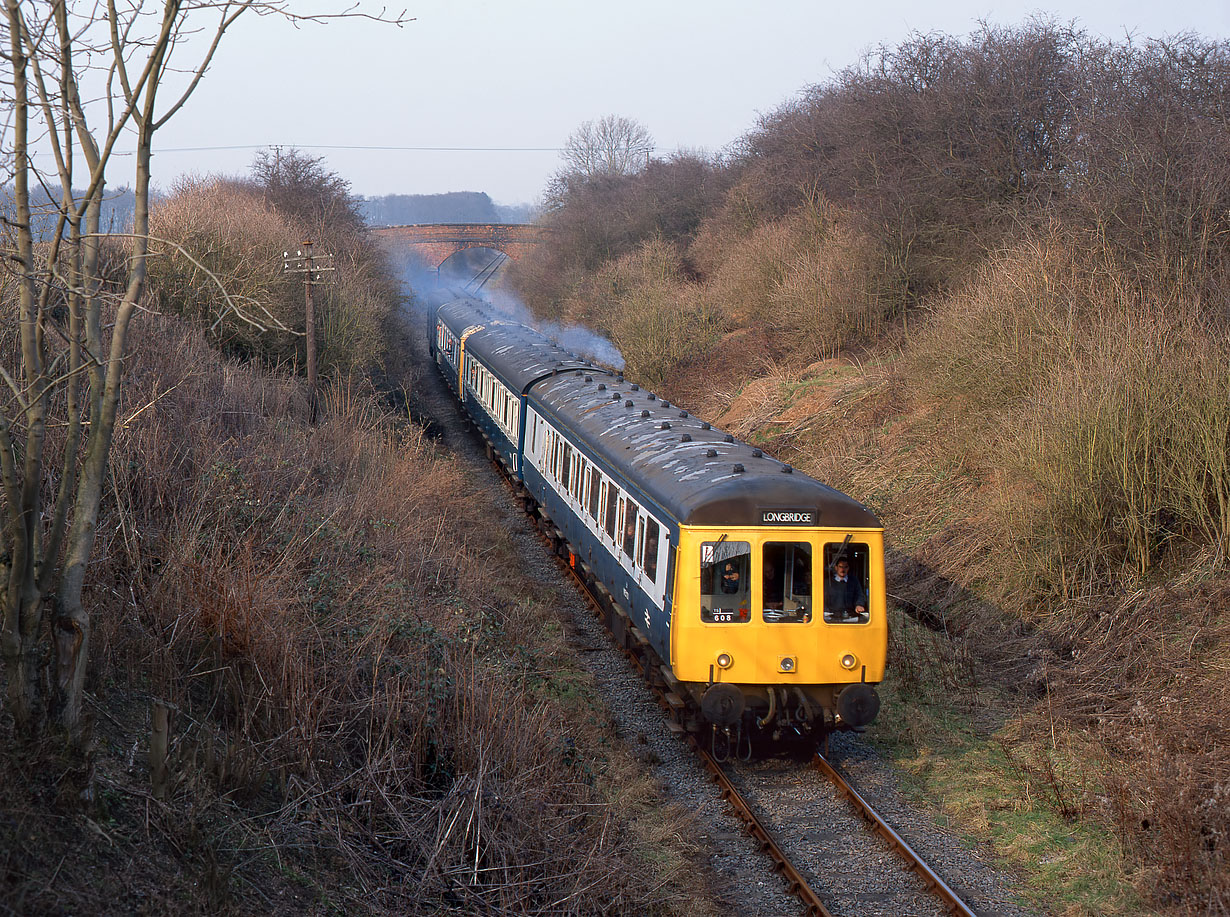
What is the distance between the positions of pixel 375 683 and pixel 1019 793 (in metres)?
5.38

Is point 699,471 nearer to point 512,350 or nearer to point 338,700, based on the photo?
point 338,700

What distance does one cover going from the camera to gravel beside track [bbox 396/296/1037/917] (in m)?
6.78

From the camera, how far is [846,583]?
8438 millimetres

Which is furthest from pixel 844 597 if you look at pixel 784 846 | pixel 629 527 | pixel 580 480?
pixel 580 480

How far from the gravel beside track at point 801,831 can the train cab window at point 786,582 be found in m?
1.54

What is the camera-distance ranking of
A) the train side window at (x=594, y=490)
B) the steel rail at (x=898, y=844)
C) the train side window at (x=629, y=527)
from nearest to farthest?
1. the steel rail at (x=898, y=844)
2. the train side window at (x=629, y=527)
3. the train side window at (x=594, y=490)

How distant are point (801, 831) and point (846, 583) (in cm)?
203

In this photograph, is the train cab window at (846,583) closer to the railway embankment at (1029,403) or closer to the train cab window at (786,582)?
the train cab window at (786,582)

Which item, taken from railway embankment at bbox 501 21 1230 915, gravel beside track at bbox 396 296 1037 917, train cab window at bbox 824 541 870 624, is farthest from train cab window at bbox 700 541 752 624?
railway embankment at bbox 501 21 1230 915

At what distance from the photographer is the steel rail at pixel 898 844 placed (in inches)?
259

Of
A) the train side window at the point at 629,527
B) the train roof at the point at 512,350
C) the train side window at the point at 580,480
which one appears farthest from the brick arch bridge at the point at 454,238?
the train side window at the point at 629,527

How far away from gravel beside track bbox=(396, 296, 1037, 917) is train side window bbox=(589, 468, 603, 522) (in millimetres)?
1747

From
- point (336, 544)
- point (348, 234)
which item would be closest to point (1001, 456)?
point (336, 544)

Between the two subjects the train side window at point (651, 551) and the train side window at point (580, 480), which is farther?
the train side window at point (580, 480)
